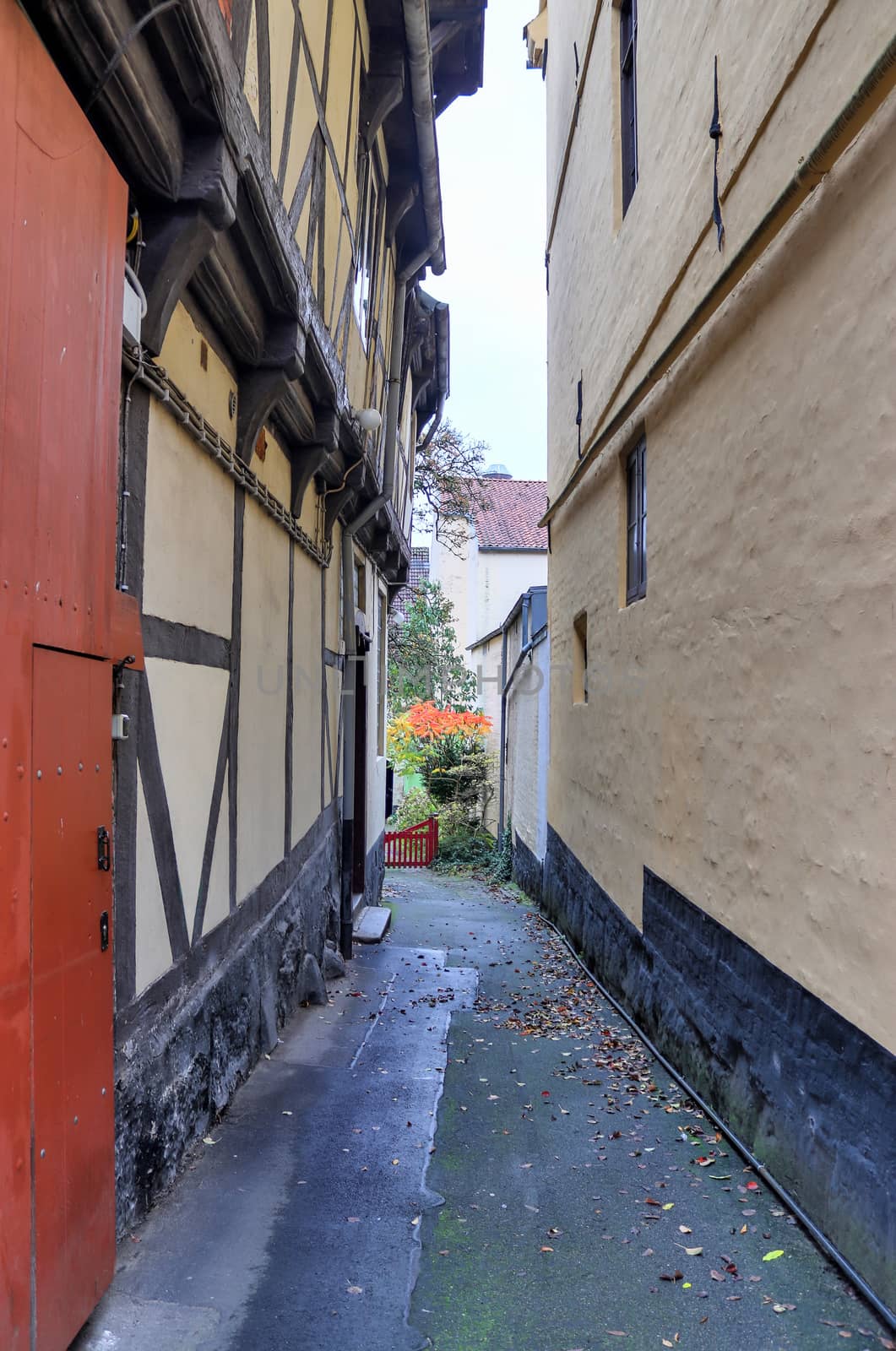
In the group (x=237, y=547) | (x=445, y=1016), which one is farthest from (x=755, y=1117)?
(x=237, y=547)

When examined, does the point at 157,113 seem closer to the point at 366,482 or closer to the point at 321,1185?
the point at 321,1185

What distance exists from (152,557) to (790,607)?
2.20 metres

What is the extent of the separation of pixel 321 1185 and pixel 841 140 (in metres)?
3.84

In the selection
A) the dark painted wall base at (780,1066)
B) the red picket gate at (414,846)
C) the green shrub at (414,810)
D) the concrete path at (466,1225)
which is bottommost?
the red picket gate at (414,846)

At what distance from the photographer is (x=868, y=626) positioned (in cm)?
271

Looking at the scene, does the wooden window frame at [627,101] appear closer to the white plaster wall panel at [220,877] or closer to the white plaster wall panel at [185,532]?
the white plaster wall panel at [185,532]

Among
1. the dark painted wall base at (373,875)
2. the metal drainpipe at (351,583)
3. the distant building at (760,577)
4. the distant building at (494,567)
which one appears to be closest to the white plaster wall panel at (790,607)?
the distant building at (760,577)

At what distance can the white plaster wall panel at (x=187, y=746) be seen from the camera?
3.16 metres

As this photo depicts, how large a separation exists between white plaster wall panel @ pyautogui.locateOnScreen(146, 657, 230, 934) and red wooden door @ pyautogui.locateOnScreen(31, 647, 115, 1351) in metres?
0.67

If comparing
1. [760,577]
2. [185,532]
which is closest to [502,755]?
[760,577]

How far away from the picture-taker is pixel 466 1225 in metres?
3.06

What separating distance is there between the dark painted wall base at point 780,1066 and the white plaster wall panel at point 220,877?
7.03 ft

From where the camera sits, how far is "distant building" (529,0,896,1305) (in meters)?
2.69

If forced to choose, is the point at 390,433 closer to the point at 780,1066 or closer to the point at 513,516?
the point at 780,1066
